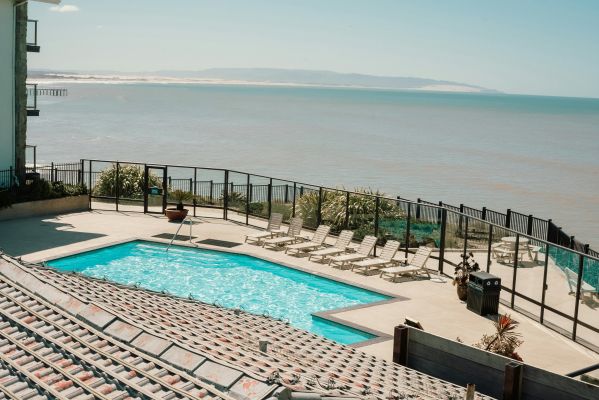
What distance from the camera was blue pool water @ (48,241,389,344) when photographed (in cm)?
1906

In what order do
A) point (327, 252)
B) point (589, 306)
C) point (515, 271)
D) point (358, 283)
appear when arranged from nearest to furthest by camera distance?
point (589, 306), point (515, 271), point (358, 283), point (327, 252)

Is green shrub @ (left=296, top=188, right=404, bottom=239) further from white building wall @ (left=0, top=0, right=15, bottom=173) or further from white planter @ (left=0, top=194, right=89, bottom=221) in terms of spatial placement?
white building wall @ (left=0, top=0, right=15, bottom=173)

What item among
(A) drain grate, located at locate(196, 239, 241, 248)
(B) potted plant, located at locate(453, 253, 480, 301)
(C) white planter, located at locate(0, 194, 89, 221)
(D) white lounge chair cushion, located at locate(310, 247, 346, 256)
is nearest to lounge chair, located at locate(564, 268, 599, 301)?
(B) potted plant, located at locate(453, 253, 480, 301)

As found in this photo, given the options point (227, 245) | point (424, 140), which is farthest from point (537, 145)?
point (227, 245)

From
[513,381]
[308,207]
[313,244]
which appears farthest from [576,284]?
[308,207]

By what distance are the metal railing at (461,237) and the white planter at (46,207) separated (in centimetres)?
133

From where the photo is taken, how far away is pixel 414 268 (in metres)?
20.6

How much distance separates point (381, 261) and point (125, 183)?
49.5 ft

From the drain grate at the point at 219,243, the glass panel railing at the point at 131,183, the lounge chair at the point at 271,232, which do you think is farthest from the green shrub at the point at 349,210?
the glass panel railing at the point at 131,183

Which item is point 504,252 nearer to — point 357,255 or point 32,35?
point 357,255

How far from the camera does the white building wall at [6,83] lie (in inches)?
1058

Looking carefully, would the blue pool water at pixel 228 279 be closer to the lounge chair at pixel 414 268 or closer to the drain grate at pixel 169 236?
the drain grate at pixel 169 236

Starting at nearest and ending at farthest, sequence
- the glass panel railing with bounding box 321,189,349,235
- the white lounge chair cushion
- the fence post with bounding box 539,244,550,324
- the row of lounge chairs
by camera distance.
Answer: the fence post with bounding box 539,244,550,324
the row of lounge chairs
the white lounge chair cushion
the glass panel railing with bounding box 321,189,349,235

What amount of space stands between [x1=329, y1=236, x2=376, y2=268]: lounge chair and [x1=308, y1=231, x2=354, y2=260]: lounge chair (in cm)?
27
